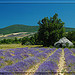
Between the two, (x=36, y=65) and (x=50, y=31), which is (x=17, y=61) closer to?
(x=36, y=65)

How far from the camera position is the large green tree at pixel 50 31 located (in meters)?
39.9

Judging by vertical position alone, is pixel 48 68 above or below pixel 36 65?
above

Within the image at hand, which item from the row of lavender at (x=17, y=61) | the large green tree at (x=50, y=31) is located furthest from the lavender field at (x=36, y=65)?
the large green tree at (x=50, y=31)

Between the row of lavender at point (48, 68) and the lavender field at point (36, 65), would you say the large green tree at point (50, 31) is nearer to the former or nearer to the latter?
the lavender field at point (36, 65)

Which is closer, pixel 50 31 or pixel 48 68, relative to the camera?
pixel 48 68

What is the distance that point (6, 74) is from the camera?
237 inches

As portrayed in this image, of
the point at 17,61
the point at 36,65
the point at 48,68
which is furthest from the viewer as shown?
the point at 17,61

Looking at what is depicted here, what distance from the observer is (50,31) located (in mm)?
41594

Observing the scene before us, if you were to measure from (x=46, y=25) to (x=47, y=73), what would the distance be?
3640cm

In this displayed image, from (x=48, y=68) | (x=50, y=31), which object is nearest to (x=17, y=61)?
(x=48, y=68)

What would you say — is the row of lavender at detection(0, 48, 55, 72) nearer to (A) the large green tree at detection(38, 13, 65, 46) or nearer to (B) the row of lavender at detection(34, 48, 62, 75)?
(B) the row of lavender at detection(34, 48, 62, 75)

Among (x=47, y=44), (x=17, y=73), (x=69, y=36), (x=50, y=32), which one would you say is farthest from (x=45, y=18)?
(x=17, y=73)

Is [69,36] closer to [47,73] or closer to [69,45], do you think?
[69,45]

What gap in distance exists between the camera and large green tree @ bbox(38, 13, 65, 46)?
131 ft
